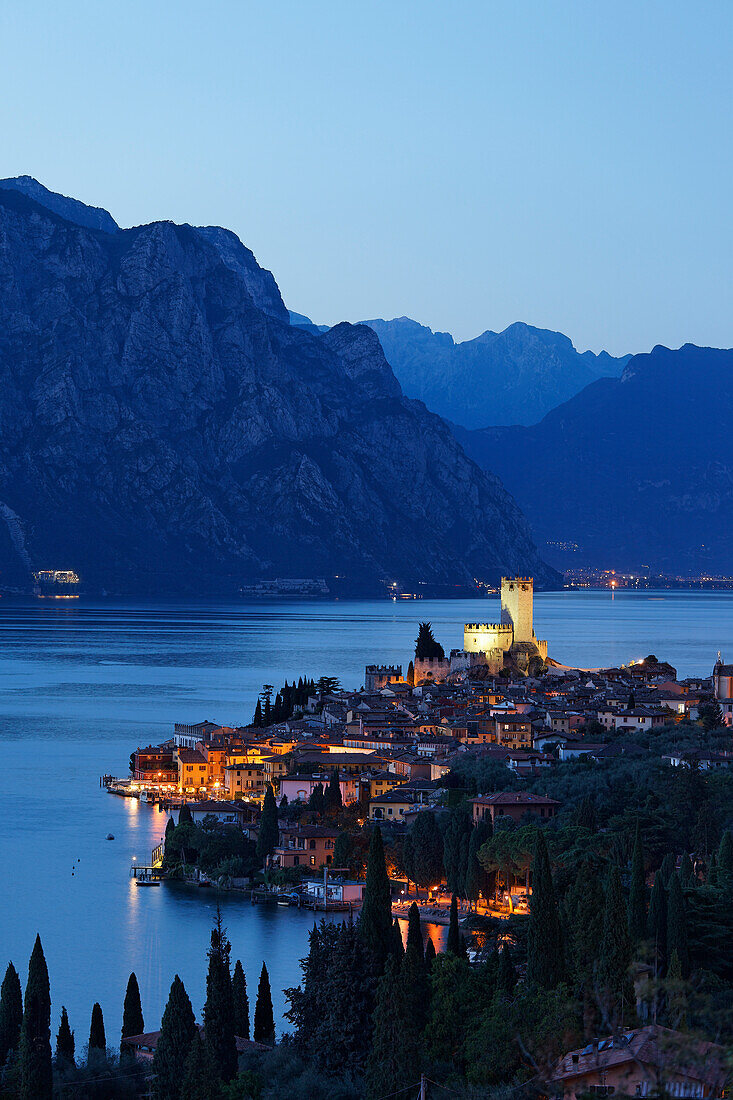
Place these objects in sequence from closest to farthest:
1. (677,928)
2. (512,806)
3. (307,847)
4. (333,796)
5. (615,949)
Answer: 1. (615,949)
2. (677,928)
3. (512,806)
4. (307,847)
5. (333,796)

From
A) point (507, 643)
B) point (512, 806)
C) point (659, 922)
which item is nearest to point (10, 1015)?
point (659, 922)

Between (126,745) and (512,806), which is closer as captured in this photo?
(512,806)

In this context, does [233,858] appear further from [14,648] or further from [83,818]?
[14,648]

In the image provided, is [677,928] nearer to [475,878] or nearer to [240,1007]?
[240,1007]

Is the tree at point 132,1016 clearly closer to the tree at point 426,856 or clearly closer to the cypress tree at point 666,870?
the cypress tree at point 666,870

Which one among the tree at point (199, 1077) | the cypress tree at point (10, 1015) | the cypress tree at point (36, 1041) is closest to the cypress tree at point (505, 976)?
the tree at point (199, 1077)

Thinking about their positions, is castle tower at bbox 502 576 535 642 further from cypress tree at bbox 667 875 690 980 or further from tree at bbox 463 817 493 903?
cypress tree at bbox 667 875 690 980
